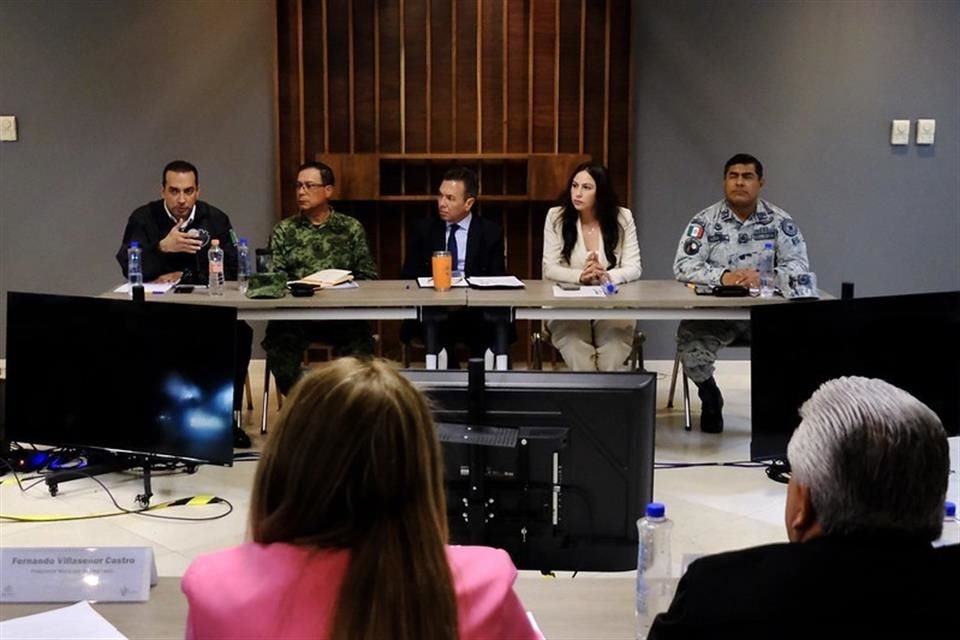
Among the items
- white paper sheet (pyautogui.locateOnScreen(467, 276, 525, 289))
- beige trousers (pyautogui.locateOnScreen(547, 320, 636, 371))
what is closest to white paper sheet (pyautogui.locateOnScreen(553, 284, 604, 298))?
white paper sheet (pyautogui.locateOnScreen(467, 276, 525, 289))

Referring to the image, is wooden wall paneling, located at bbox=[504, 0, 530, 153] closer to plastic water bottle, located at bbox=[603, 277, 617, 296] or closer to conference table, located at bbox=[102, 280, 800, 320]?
plastic water bottle, located at bbox=[603, 277, 617, 296]

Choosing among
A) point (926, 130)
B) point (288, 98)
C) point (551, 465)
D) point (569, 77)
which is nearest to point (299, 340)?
point (288, 98)

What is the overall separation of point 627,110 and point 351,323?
215cm

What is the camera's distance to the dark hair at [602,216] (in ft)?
17.4

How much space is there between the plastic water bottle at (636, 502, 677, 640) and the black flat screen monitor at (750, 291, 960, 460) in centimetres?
132

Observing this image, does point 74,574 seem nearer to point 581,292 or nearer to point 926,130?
point 581,292

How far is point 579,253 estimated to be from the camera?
532 cm

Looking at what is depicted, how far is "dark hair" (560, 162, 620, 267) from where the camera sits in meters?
5.30

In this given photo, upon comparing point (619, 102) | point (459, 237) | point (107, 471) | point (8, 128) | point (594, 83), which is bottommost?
point (107, 471)

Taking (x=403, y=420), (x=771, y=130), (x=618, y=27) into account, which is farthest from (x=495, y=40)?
(x=403, y=420)

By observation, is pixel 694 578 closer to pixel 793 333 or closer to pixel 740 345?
pixel 793 333

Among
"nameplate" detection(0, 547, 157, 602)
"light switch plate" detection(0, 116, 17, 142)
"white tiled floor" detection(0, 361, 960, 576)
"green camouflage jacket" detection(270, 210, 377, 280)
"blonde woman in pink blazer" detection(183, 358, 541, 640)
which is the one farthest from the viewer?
"light switch plate" detection(0, 116, 17, 142)

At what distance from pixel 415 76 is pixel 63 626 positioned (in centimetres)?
488

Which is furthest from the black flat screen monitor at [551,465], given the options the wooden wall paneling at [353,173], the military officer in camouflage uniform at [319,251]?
the wooden wall paneling at [353,173]
